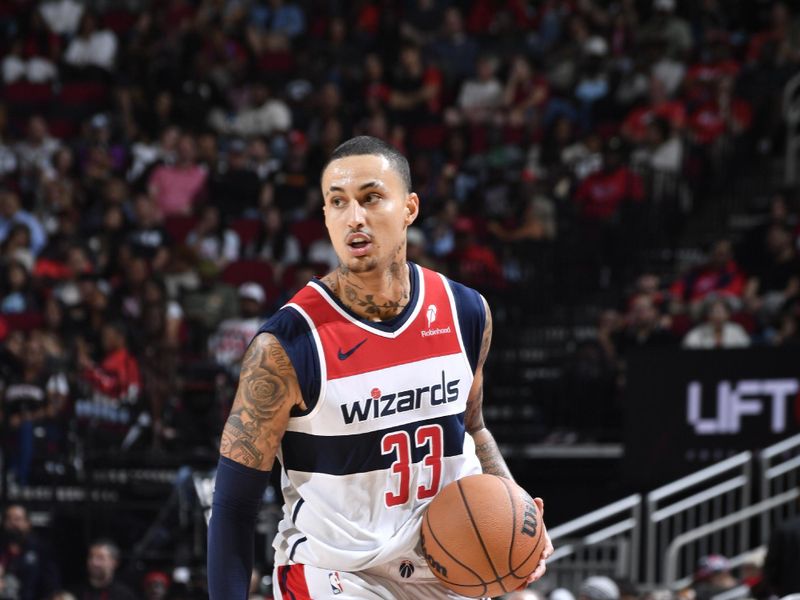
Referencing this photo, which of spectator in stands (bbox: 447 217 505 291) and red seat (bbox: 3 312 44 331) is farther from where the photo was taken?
red seat (bbox: 3 312 44 331)

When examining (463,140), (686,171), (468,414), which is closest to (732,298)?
(686,171)

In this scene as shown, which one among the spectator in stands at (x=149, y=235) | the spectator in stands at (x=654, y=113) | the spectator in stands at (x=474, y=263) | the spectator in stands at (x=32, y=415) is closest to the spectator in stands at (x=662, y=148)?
the spectator in stands at (x=654, y=113)

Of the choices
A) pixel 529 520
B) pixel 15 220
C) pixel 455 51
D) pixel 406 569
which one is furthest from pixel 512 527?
pixel 455 51

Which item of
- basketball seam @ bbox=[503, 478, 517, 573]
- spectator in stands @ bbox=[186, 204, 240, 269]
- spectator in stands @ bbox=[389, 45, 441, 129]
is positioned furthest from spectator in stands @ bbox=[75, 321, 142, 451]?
basketball seam @ bbox=[503, 478, 517, 573]

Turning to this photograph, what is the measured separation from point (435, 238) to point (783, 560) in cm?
708

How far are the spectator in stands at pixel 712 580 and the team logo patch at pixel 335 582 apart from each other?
673 cm

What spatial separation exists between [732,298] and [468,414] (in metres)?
9.48

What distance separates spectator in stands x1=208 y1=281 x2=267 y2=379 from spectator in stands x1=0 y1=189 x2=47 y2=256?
291cm

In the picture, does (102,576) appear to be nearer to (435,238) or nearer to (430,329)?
(435,238)

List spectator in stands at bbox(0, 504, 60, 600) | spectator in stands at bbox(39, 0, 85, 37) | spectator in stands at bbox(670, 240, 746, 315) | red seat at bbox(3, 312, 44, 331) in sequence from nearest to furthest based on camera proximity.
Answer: spectator in stands at bbox(0, 504, 60, 600), spectator in stands at bbox(670, 240, 746, 315), red seat at bbox(3, 312, 44, 331), spectator in stands at bbox(39, 0, 85, 37)

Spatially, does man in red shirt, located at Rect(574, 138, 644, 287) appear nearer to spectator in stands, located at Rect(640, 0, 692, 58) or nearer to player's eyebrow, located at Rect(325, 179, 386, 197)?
spectator in stands, located at Rect(640, 0, 692, 58)

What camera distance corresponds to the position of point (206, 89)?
19.7 meters

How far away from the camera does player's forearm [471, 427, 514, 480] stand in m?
5.05

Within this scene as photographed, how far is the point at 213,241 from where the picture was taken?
54.1ft
